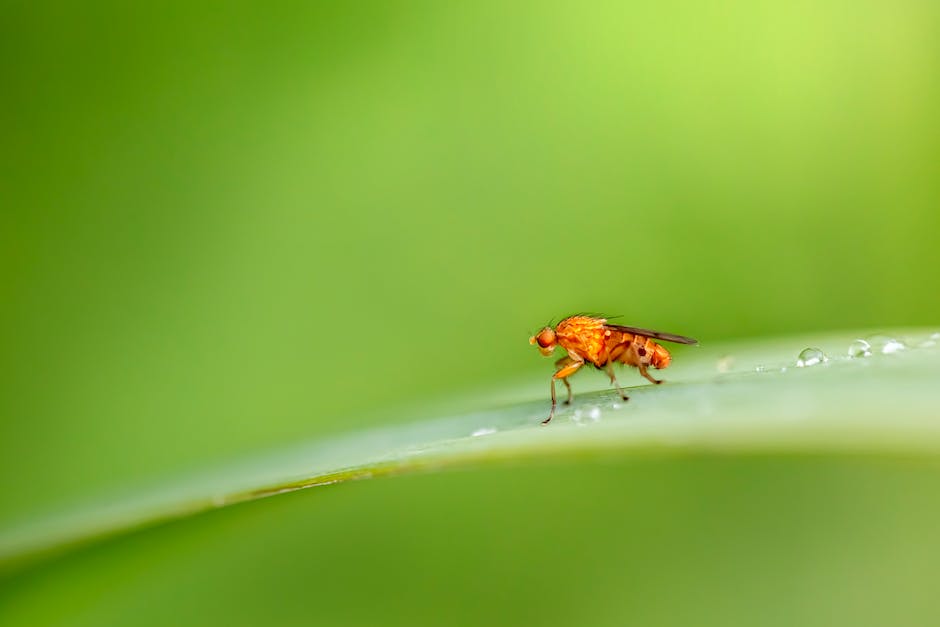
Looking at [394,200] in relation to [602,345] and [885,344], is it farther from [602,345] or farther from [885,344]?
[885,344]

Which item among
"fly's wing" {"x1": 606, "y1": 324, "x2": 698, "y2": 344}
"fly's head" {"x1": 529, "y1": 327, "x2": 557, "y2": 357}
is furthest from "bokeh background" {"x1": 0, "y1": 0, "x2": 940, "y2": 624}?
"fly's wing" {"x1": 606, "y1": 324, "x2": 698, "y2": 344}

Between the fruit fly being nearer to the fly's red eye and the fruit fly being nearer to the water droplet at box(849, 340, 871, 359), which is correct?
the fly's red eye

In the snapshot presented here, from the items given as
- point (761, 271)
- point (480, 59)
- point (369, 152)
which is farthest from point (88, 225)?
point (761, 271)

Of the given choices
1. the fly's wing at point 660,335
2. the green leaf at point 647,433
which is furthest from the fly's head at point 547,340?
the green leaf at point 647,433

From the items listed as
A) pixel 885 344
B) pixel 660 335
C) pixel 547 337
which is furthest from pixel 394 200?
pixel 885 344

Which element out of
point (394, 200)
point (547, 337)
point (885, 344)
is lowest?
point (885, 344)

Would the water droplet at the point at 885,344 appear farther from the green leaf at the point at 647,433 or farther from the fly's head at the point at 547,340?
the fly's head at the point at 547,340
